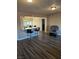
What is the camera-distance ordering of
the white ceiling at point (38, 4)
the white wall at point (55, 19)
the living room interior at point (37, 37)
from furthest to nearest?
the white wall at point (55, 19) < the white ceiling at point (38, 4) < the living room interior at point (37, 37)

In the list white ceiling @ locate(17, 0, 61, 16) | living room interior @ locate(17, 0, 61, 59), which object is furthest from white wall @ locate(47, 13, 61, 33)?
white ceiling @ locate(17, 0, 61, 16)

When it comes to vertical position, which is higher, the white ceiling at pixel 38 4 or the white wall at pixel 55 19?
the white ceiling at pixel 38 4

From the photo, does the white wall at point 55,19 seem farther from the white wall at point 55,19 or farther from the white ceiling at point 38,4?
the white ceiling at point 38,4

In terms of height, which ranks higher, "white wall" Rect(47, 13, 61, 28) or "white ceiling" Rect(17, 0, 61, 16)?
"white ceiling" Rect(17, 0, 61, 16)

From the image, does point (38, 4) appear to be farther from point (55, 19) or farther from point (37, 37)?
point (55, 19)

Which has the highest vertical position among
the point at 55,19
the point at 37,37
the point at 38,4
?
the point at 38,4

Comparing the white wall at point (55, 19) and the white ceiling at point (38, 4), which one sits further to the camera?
the white wall at point (55, 19)

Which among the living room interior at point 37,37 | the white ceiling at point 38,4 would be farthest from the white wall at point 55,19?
the white ceiling at point 38,4

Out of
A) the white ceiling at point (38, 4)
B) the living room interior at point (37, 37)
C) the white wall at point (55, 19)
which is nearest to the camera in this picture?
the living room interior at point (37, 37)

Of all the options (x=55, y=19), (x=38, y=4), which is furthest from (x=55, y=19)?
(x=38, y=4)

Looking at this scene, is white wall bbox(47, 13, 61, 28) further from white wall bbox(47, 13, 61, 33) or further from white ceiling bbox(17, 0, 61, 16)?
white ceiling bbox(17, 0, 61, 16)
